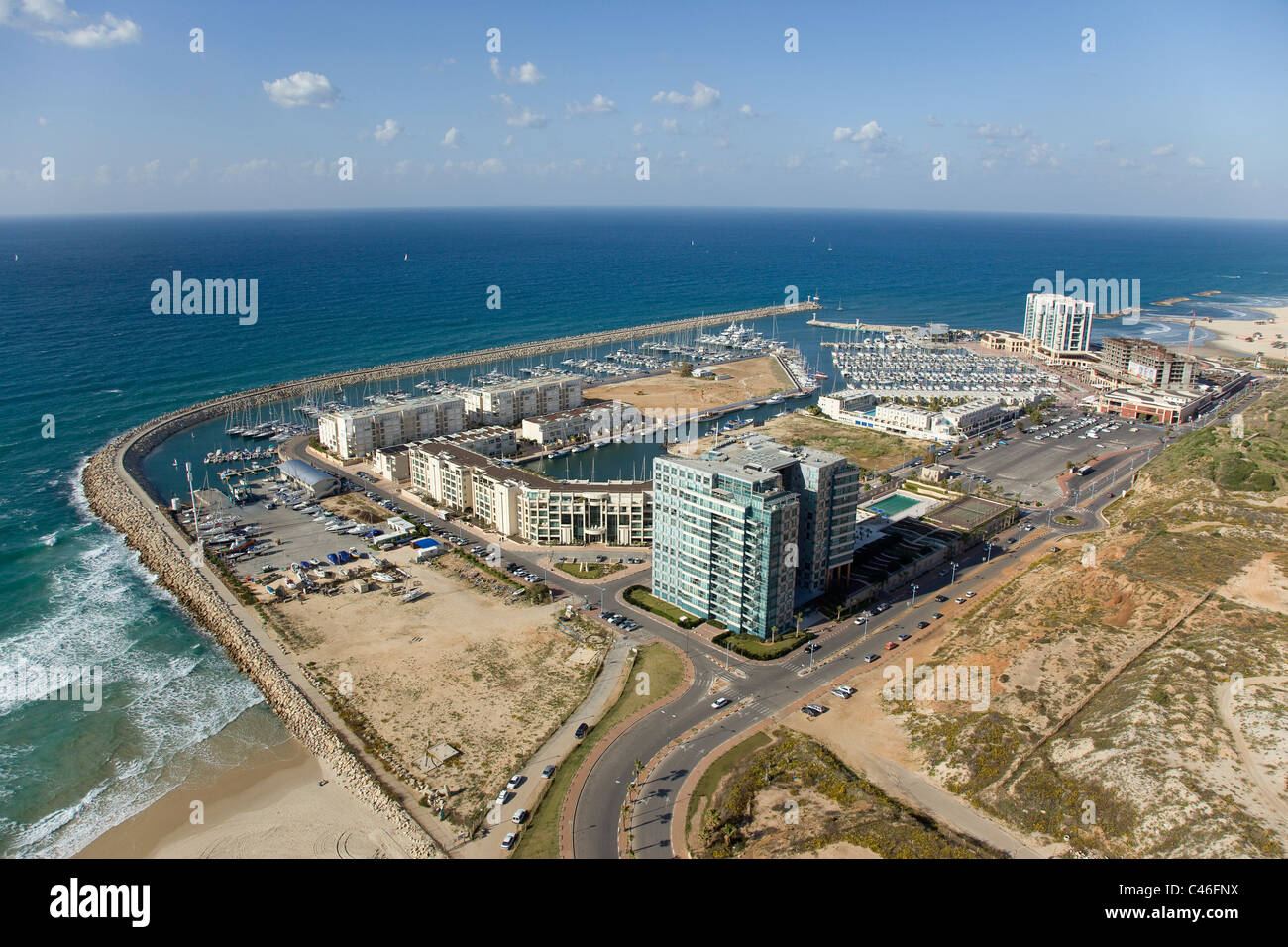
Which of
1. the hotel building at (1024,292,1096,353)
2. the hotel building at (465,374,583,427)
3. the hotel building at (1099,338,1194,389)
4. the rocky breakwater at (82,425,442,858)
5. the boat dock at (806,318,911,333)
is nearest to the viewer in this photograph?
the rocky breakwater at (82,425,442,858)

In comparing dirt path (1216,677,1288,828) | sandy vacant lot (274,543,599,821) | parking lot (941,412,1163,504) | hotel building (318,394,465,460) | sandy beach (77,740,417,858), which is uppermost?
hotel building (318,394,465,460)

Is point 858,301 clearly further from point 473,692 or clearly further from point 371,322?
point 473,692

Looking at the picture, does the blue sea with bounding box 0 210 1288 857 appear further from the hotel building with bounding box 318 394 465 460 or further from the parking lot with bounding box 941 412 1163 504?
the parking lot with bounding box 941 412 1163 504

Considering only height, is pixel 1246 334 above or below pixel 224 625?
above

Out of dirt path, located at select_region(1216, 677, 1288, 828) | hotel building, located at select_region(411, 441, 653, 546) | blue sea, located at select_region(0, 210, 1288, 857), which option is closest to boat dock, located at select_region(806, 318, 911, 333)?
blue sea, located at select_region(0, 210, 1288, 857)

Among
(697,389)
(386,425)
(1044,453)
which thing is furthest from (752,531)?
(697,389)

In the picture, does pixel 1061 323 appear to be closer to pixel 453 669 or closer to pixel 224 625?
pixel 453 669
